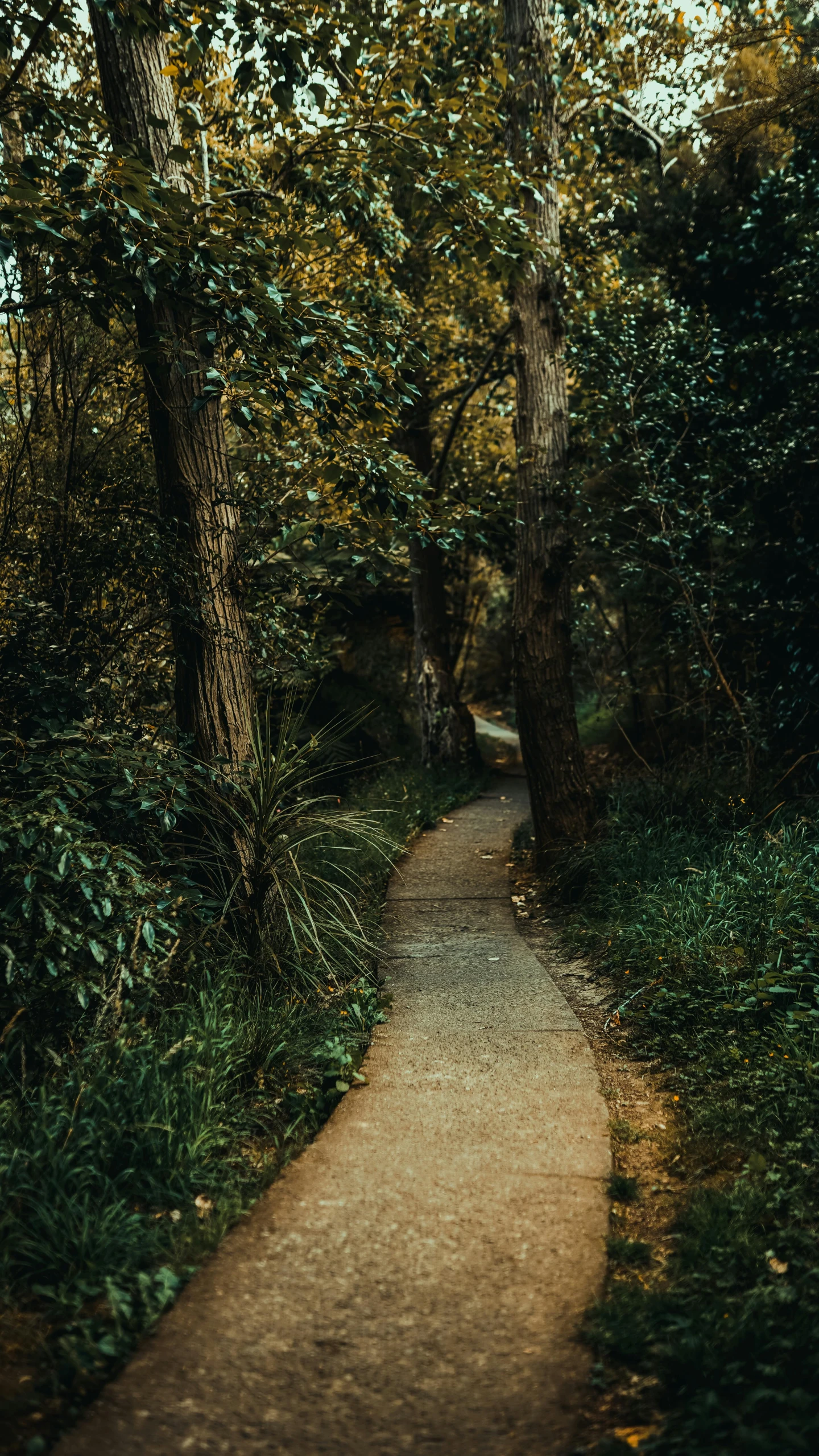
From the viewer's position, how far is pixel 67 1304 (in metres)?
2.38

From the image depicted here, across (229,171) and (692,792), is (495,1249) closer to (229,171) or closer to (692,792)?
(692,792)

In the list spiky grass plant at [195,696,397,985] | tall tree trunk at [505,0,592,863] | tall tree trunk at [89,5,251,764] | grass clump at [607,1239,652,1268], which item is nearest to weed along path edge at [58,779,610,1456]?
grass clump at [607,1239,652,1268]

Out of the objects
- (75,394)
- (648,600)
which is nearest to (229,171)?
(75,394)

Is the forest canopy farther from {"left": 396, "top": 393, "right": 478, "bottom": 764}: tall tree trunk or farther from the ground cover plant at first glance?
{"left": 396, "top": 393, "right": 478, "bottom": 764}: tall tree trunk

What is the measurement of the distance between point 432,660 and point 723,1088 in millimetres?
7834

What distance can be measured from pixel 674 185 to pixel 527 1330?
24.0 ft

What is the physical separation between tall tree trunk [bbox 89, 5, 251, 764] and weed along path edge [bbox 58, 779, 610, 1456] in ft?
6.03

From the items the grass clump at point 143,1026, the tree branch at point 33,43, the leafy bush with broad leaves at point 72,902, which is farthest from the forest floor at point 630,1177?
the tree branch at point 33,43

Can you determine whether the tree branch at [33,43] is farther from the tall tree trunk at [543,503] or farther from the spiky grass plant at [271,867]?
the tall tree trunk at [543,503]

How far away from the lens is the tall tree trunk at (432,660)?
1099 centimetres

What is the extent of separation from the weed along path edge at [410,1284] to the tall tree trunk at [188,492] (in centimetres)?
184

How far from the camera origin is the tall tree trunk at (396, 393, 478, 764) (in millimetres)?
10992

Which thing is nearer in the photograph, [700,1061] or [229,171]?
[700,1061]

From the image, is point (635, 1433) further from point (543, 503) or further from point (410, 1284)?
point (543, 503)
